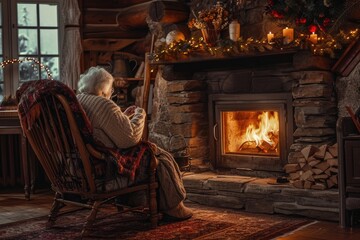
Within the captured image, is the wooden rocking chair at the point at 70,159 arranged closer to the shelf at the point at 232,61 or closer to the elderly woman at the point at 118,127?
the elderly woman at the point at 118,127

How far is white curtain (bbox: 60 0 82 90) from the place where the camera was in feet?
19.8

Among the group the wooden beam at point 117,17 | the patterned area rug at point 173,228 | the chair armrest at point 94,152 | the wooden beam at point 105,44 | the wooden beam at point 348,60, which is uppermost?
the wooden beam at point 117,17

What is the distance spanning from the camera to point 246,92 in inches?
191

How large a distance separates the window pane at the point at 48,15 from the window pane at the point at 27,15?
8 cm

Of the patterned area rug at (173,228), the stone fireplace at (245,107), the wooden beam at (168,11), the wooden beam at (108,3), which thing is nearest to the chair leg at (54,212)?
the patterned area rug at (173,228)

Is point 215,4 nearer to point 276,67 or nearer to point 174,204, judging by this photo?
point 276,67

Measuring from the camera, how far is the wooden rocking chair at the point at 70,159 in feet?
11.4

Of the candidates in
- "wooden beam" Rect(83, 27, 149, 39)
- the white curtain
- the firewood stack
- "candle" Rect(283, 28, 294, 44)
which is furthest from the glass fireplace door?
the white curtain

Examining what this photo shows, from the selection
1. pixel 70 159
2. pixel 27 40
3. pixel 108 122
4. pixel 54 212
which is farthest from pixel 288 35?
pixel 27 40

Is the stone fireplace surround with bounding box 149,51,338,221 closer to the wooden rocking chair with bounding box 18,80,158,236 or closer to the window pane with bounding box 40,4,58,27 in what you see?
the wooden rocking chair with bounding box 18,80,158,236

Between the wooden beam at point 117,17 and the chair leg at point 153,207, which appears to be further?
the wooden beam at point 117,17

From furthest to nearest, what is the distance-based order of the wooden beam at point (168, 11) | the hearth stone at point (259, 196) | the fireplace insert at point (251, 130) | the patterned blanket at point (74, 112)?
the wooden beam at point (168, 11)
the fireplace insert at point (251, 130)
the hearth stone at point (259, 196)
the patterned blanket at point (74, 112)

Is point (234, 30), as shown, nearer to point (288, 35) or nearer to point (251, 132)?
point (288, 35)

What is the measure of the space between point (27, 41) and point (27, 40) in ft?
0.04
